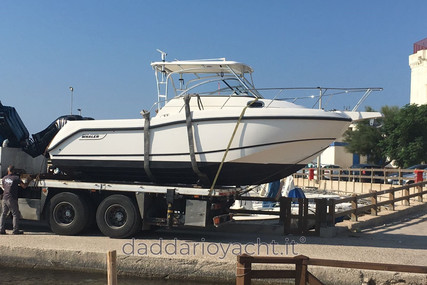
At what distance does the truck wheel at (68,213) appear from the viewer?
9.34m

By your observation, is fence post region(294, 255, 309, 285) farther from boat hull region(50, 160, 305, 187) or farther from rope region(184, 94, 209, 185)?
rope region(184, 94, 209, 185)

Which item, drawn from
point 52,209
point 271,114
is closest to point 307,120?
point 271,114

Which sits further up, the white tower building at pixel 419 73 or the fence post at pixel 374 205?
the white tower building at pixel 419 73

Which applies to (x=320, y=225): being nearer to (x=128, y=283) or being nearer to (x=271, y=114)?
(x=271, y=114)

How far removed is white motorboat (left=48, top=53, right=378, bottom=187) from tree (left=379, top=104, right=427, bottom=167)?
86.6ft

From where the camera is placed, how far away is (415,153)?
32.6 m

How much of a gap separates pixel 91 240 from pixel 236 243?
279cm

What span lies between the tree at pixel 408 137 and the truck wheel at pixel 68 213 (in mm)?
28619

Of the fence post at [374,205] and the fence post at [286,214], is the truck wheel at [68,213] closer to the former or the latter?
the fence post at [286,214]

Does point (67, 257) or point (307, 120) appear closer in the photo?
point (67, 257)

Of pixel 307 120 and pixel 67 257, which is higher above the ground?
pixel 307 120

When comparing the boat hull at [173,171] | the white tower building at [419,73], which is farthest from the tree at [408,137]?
the boat hull at [173,171]

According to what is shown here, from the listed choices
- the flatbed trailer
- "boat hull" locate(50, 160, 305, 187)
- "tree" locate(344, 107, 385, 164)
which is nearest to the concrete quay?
the flatbed trailer

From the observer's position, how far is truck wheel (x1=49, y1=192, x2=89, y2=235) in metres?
9.34
